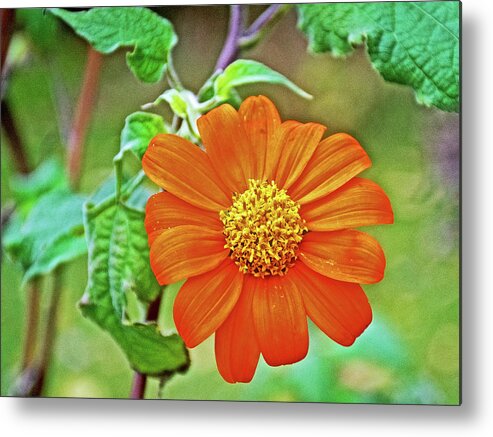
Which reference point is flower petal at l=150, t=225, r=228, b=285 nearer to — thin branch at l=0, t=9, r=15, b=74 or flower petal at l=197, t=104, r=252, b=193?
flower petal at l=197, t=104, r=252, b=193

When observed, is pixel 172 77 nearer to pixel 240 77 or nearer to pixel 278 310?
pixel 240 77

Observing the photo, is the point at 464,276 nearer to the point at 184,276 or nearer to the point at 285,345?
the point at 285,345

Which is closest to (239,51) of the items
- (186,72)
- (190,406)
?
(186,72)

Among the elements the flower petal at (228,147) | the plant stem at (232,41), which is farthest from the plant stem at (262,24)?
the flower petal at (228,147)

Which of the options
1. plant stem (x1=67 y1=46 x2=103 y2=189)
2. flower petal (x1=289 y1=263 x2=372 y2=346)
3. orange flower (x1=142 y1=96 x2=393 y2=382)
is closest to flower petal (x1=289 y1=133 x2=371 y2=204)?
orange flower (x1=142 y1=96 x2=393 y2=382)

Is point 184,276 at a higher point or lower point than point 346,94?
lower

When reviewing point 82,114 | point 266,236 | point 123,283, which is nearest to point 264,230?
point 266,236

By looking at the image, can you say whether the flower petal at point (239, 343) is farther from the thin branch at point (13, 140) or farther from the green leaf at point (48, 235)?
the thin branch at point (13, 140)
